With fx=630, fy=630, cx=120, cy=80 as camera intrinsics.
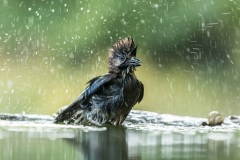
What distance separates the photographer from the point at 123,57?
5691mm

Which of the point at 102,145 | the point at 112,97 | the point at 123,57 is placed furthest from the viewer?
the point at 123,57

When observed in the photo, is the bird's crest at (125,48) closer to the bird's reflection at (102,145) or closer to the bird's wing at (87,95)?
the bird's wing at (87,95)

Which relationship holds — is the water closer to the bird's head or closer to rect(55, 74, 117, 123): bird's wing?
rect(55, 74, 117, 123): bird's wing

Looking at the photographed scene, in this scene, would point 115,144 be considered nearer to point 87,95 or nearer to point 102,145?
point 102,145

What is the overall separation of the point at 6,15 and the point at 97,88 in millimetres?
4023

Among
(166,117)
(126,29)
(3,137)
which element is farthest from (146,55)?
(3,137)

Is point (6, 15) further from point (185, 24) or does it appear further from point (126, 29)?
point (185, 24)

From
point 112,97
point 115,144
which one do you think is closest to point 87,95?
point 112,97

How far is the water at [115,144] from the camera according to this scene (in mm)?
2740

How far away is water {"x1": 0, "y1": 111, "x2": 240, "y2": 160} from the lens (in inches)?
108

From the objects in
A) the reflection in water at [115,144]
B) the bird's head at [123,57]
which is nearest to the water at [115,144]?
the reflection in water at [115,144]

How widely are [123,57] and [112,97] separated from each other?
40cm

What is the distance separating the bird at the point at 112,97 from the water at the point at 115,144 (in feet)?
3.11

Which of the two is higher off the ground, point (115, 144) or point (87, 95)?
point (87, 95)
